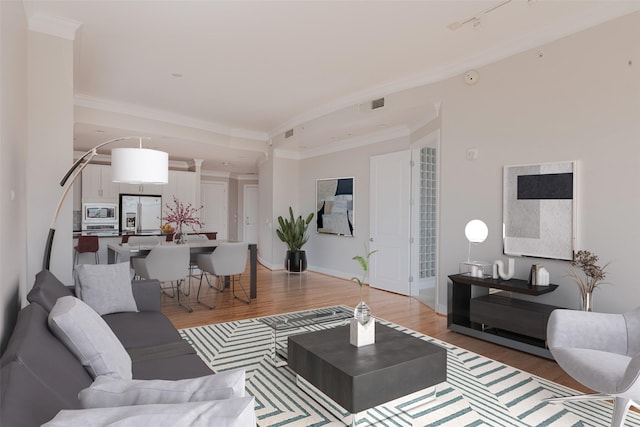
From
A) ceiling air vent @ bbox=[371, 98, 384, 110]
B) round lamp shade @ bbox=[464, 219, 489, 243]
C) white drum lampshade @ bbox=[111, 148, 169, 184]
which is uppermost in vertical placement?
ceiling air vent @ bbox=[371, 98, 384, 110]

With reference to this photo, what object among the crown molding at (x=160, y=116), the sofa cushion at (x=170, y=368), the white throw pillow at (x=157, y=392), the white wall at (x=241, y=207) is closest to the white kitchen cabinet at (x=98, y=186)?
the crown molding at (x=160, y=116)

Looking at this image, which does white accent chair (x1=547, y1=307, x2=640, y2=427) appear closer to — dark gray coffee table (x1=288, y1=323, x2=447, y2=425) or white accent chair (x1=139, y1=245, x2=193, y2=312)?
dark gray coffee table (x1=288, y1=323, x2=447, y2=425)

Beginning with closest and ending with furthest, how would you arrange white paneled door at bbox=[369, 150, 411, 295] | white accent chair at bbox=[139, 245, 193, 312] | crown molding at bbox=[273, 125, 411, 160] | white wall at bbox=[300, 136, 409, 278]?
1. white accent chair at bbox=[139, 245, 193, 312]
2. white paneled door at bbox=[369, 150, 411, 295]
3. crown molding at bbox=[273, 125, 411, 160]
4. white wall at bbox=[300, 136, 409, 278]

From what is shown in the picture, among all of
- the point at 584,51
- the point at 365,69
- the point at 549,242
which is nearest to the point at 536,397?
the point at 549,242

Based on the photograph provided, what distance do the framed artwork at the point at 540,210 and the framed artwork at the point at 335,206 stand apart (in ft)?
11.1

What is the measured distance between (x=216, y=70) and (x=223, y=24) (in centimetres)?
110

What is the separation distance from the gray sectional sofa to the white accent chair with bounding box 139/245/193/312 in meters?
1.68

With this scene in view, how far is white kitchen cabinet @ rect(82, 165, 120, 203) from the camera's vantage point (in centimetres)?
748

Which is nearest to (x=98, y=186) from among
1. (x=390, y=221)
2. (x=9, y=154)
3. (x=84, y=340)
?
(x=390, y=221)

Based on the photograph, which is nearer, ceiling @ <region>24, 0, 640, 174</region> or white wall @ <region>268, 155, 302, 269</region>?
ceiling @ <region>24, 0, 640, 174</region>

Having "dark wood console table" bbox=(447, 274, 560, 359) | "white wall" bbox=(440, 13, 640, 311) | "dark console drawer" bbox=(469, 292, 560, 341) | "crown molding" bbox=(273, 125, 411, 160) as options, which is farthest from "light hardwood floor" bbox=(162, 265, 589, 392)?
"crown molding" bbox=(273, 125, 411, 160)

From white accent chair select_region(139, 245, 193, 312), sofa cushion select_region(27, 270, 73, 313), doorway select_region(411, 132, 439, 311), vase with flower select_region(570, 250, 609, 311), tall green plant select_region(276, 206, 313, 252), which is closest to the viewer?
sofa cushion select_region(27, 270, 73, 313)

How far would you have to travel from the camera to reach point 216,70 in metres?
4.45

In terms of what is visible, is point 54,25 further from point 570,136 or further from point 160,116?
point 570,136
